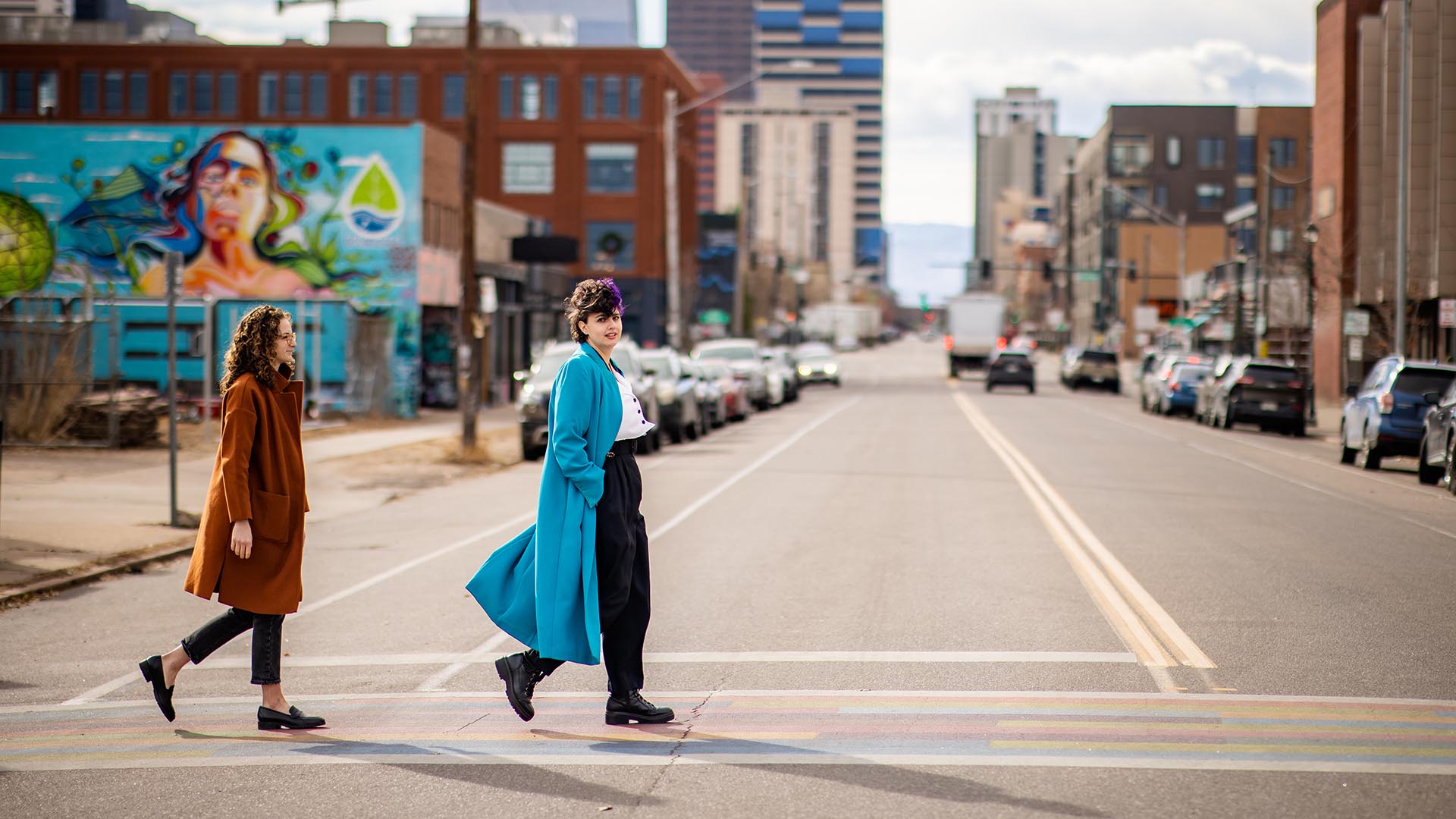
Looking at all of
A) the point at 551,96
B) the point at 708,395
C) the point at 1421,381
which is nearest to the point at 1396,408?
the point at 1421,381

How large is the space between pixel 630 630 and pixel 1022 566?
6.17 meters

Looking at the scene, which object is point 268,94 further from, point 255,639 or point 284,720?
point 284,720

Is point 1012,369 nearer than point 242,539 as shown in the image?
No

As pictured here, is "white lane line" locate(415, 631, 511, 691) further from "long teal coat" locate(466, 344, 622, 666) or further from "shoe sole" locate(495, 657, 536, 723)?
"long teal coat" locate(466, 344, 622, 666)

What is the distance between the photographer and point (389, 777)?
20.5 feet

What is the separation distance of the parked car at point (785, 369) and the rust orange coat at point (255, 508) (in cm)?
4194

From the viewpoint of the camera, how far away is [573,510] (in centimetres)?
677

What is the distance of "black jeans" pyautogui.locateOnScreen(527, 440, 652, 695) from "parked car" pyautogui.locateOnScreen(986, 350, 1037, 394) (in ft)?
174

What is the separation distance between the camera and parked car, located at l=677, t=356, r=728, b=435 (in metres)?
32.6

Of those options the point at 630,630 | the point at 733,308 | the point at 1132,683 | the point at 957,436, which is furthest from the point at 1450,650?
the point at 733,308

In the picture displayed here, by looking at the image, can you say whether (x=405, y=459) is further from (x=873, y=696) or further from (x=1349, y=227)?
(x=1349, y=227)

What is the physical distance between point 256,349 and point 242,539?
2.80 ft

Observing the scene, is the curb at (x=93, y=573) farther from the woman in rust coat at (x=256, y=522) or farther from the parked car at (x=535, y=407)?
the parked car at (x=535, y=407)

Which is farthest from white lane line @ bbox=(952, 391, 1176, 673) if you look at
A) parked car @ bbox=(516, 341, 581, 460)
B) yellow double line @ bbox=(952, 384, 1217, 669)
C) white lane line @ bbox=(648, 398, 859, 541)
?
parked car @ bbox=(516, 341, 581, 460)
